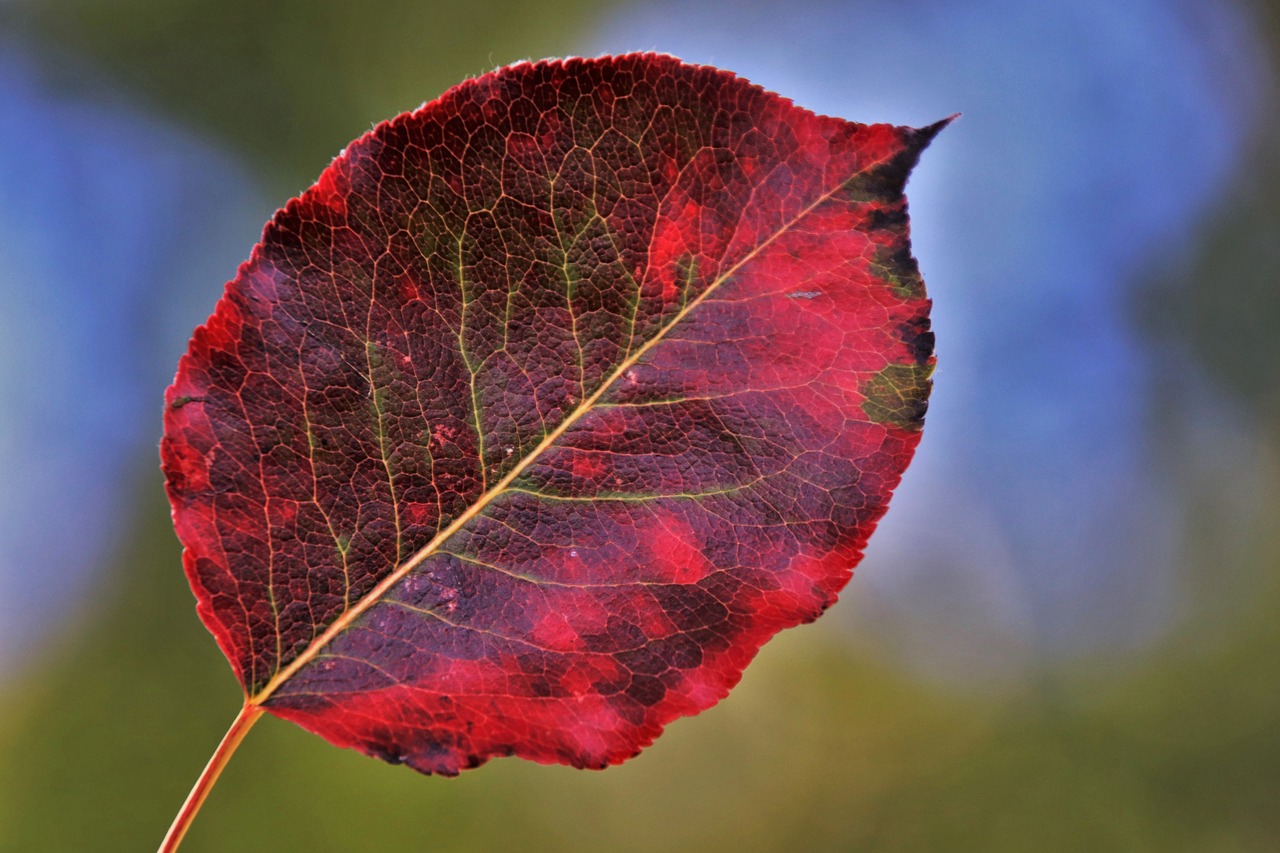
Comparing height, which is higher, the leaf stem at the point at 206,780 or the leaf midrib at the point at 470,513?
the leaf midrib at the point at 470,513

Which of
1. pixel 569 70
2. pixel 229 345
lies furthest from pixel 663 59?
pixel 229 345

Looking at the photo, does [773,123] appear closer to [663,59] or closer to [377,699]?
[663,59]

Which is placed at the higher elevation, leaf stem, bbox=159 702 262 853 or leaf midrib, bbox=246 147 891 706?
leaf midrib, bbox=246 147 891 706

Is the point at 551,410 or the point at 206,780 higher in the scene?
the point at 551,410
